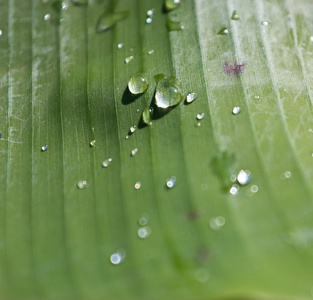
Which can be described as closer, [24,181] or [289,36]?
[24,181]

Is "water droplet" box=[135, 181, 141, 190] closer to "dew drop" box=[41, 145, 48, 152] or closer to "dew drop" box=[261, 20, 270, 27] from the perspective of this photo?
"dew drop" box=[41, 145, 48, 152]

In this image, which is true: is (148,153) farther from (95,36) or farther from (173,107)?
(95,36)

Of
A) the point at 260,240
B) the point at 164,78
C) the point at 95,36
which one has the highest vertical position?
the point at 95,36

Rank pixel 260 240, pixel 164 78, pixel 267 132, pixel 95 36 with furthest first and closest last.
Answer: pixel 95 36
pixel 164 78
pixel 267 132
pixel 260 240

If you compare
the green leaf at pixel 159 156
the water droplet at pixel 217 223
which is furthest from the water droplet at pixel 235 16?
the water droplet at pixel 217 223

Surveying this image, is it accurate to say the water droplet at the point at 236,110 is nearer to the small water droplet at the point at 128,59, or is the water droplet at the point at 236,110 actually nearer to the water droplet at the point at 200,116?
the water droplet at the point at 200,116

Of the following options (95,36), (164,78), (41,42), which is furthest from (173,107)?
(41,42)
